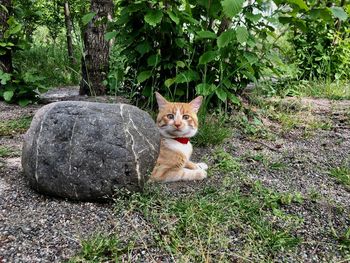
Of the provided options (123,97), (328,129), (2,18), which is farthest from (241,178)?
(2,18)

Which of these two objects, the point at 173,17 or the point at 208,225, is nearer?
the point at 208,225

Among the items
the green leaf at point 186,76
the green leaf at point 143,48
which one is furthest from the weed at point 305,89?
the green leaf at point 143,48

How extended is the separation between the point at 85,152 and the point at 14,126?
2025 mm

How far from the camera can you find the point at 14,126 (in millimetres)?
3953

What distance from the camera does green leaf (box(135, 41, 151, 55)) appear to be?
364cm

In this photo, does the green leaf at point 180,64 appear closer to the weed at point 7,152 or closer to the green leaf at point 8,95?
the weed at point 7,152

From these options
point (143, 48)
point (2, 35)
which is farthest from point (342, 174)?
point (2, 35)

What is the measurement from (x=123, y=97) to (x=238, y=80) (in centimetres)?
144

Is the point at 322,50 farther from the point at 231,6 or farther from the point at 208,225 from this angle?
the point at 208,225

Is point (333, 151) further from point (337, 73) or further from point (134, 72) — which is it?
point (337, 73)

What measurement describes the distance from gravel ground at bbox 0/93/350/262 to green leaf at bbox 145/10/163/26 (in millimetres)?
1218

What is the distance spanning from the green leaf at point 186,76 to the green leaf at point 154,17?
63cm

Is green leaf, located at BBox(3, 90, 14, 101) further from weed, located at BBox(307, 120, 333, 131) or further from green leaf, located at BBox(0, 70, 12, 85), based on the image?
weed, located at BBox(307, 120, 333, 131)

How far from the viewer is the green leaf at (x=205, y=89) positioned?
3.58 metres
